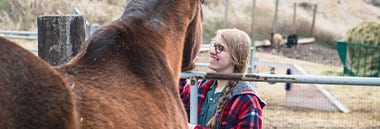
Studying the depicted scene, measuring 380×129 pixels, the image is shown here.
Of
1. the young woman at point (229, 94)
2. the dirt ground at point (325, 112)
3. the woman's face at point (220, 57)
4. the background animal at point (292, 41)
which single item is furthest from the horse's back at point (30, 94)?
the background animal at point (292, 41)

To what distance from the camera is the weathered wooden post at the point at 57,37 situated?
3.05 meters

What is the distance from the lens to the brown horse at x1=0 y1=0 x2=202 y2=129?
190cm

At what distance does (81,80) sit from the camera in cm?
206

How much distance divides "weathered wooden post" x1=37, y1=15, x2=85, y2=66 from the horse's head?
1.77ft

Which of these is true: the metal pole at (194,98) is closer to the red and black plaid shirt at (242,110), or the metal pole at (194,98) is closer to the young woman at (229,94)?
the young woman at (229,94)

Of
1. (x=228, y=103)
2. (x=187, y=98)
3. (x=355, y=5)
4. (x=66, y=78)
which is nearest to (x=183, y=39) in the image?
(x=228, y=103)

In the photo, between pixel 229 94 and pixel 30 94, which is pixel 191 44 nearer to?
pixel 229 94

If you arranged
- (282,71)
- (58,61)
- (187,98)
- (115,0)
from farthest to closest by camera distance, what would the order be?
(115,0), (282,71), (187,98), (58,61)

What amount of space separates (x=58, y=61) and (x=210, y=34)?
21.5 m

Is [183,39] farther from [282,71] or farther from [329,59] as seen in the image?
[329,59]

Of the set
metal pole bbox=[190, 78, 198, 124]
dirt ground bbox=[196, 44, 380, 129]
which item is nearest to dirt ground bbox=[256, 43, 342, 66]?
dirt ground bbox=[196, 44, 380, 129]

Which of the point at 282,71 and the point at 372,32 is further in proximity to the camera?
the point at 372,32

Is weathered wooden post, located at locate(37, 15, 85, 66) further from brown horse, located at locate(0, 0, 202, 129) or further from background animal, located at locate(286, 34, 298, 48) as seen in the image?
background animal, located at locate(286, 34, 298, 48)

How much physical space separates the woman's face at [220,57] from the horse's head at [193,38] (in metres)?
0.20
